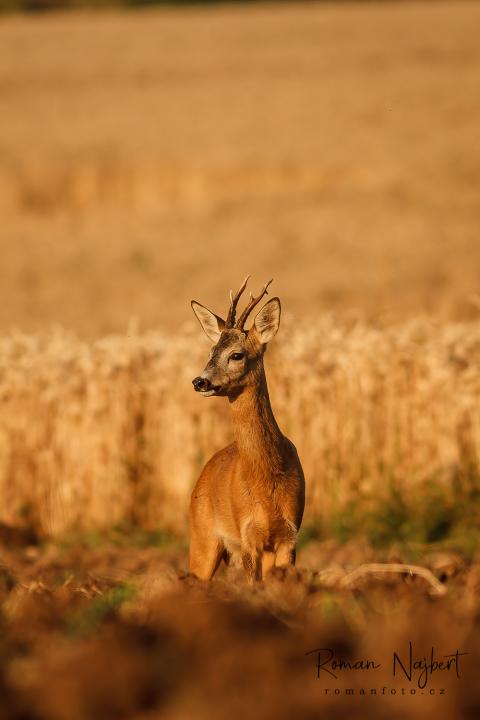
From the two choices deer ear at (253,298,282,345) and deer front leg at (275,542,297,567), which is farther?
deer ear at (253,298,282,345)

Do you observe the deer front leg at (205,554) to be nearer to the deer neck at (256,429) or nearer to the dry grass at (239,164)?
the deer neck at (256,429)

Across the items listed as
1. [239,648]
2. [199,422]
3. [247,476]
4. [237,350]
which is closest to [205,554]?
[247,476]

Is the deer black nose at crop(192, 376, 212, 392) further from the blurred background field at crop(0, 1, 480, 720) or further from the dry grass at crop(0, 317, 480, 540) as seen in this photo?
the dry grass at crop(0, 317, 480, 540)

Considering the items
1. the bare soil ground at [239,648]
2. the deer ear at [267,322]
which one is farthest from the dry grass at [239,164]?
the bare soil ground at [239,648]

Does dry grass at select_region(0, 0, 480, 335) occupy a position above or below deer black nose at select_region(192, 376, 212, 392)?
above

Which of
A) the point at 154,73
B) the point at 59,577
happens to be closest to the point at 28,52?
the point at 154,73

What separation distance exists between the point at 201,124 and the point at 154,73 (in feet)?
20.5

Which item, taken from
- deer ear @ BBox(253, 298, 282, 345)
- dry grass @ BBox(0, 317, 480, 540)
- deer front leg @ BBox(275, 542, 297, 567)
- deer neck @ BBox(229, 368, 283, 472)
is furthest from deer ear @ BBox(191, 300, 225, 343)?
dry grass @ BBox(0, 317, 480, 540)

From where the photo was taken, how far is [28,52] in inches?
1751

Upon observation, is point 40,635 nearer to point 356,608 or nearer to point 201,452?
point 356,608

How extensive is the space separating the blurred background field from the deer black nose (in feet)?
3.60

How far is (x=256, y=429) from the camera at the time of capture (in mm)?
7375

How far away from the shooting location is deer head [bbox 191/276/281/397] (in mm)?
7184

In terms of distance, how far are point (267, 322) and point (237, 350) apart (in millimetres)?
359
